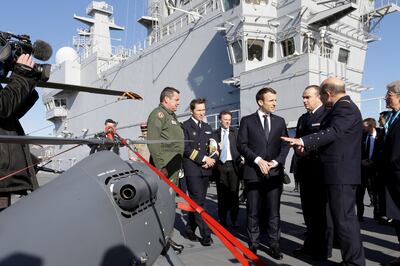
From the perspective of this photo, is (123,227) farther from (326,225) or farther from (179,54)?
(179,54)

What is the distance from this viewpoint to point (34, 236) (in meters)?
1.28

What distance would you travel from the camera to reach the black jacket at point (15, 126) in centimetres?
196

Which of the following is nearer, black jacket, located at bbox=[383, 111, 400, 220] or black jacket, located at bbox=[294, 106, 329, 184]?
black jacket, located at bbox=[383, 111, 400, 220]

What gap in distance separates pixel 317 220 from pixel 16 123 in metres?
3.26

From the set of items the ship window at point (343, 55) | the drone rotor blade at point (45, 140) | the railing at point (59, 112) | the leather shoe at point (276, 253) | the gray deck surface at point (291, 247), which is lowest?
the gray deck surface at point (291, 247)

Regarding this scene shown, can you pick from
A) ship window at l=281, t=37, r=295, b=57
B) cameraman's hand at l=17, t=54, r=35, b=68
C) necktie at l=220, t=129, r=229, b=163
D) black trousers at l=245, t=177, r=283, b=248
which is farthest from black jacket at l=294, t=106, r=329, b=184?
ship window at l=281, t=37, r=295, b=57

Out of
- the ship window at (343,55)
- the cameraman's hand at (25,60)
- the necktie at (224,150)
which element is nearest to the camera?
the cameraman's hand at (25,60)

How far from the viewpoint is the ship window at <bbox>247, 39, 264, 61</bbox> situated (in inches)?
623

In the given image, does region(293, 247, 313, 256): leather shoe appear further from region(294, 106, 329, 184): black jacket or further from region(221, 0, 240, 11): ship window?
region(221, 0, 240, 11): ship window

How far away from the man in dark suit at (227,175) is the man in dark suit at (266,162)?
58.1 inches

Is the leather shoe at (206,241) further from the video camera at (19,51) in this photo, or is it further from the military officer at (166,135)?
the video camera at (19,51)

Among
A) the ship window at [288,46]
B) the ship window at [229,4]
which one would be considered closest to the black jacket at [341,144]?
the ship window at [288,46]

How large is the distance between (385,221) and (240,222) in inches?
90.1

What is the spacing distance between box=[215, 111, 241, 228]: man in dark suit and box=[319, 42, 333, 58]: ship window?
10837mm
